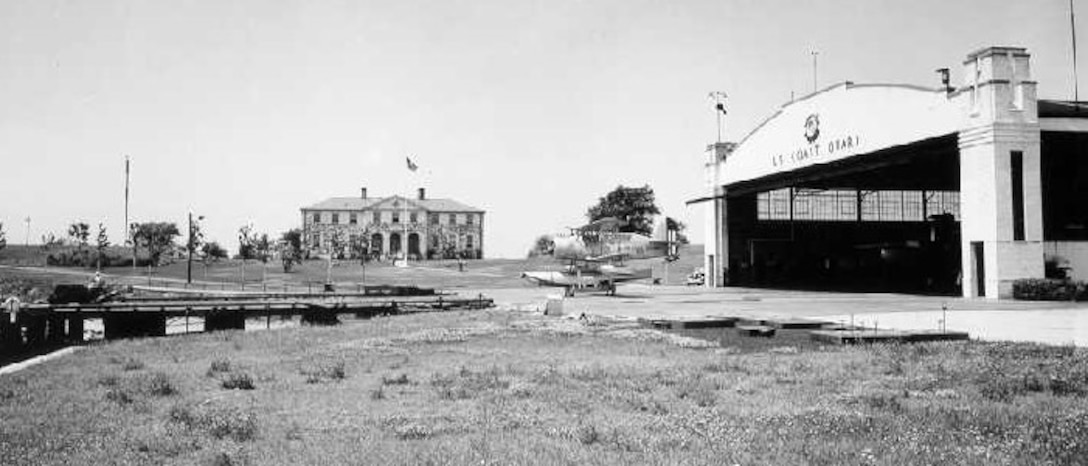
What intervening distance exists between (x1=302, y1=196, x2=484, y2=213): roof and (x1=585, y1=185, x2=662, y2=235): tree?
3073 cm

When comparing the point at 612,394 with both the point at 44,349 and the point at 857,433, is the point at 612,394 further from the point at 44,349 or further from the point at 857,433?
the point at 44,349

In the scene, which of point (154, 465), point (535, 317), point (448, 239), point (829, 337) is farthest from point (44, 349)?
point (448, 239)

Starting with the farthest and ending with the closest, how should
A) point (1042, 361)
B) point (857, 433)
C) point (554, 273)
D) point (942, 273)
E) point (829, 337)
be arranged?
point (942, 273) < point (554, 273) < point (829, 337) < point (1042, 361) < point (857, 433)

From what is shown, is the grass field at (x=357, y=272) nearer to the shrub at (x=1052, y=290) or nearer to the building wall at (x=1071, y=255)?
the building wall at (x=1071, y=255)

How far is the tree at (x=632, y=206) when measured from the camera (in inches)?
5679

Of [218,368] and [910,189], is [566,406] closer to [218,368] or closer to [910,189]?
[218,368]

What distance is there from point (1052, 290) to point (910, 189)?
3702 cm

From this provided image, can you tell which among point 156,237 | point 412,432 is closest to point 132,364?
point 412,432

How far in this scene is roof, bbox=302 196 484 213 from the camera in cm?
16012

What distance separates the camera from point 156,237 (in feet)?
446

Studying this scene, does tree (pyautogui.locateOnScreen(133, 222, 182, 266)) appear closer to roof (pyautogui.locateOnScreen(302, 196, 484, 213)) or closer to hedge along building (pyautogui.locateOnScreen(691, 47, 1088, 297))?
roof (pyautogui.locateOnScreen(302, 196, 484, 213))

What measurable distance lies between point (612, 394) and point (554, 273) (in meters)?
45.3

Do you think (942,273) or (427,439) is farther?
(942,273)

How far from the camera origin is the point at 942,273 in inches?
2662
